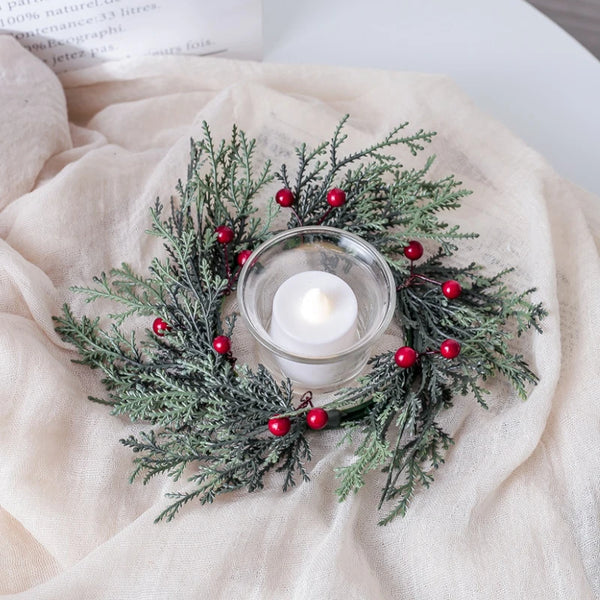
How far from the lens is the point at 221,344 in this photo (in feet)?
2.40

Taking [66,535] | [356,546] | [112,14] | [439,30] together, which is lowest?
[66,535]

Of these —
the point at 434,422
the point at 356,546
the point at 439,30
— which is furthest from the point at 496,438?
the point at 439,30

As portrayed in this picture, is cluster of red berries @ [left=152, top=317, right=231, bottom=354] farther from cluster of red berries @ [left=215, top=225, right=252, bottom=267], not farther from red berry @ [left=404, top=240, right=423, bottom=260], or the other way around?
red berry @ [left=404, top=240, right=423, bottom=260]

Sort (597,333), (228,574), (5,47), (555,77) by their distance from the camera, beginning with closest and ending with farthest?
(228,574) → (597,333) → (5,47) → (555,77)

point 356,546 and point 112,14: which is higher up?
point 112,14

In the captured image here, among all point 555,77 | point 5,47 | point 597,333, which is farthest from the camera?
point 555,77

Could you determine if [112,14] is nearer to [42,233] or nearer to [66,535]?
[42,233]

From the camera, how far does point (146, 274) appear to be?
32.9 inches

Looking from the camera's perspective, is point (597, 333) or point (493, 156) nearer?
point (597, 333)

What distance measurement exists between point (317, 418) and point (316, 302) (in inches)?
4.1

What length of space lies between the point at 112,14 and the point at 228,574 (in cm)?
63

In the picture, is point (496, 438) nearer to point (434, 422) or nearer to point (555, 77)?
point (434, 422)

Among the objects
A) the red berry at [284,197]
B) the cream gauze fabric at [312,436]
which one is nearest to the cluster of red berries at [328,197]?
the red berry at [284,197]

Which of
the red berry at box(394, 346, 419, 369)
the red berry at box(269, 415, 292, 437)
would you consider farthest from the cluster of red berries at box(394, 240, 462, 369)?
the red berry at box(269, 415, 292, 437)
